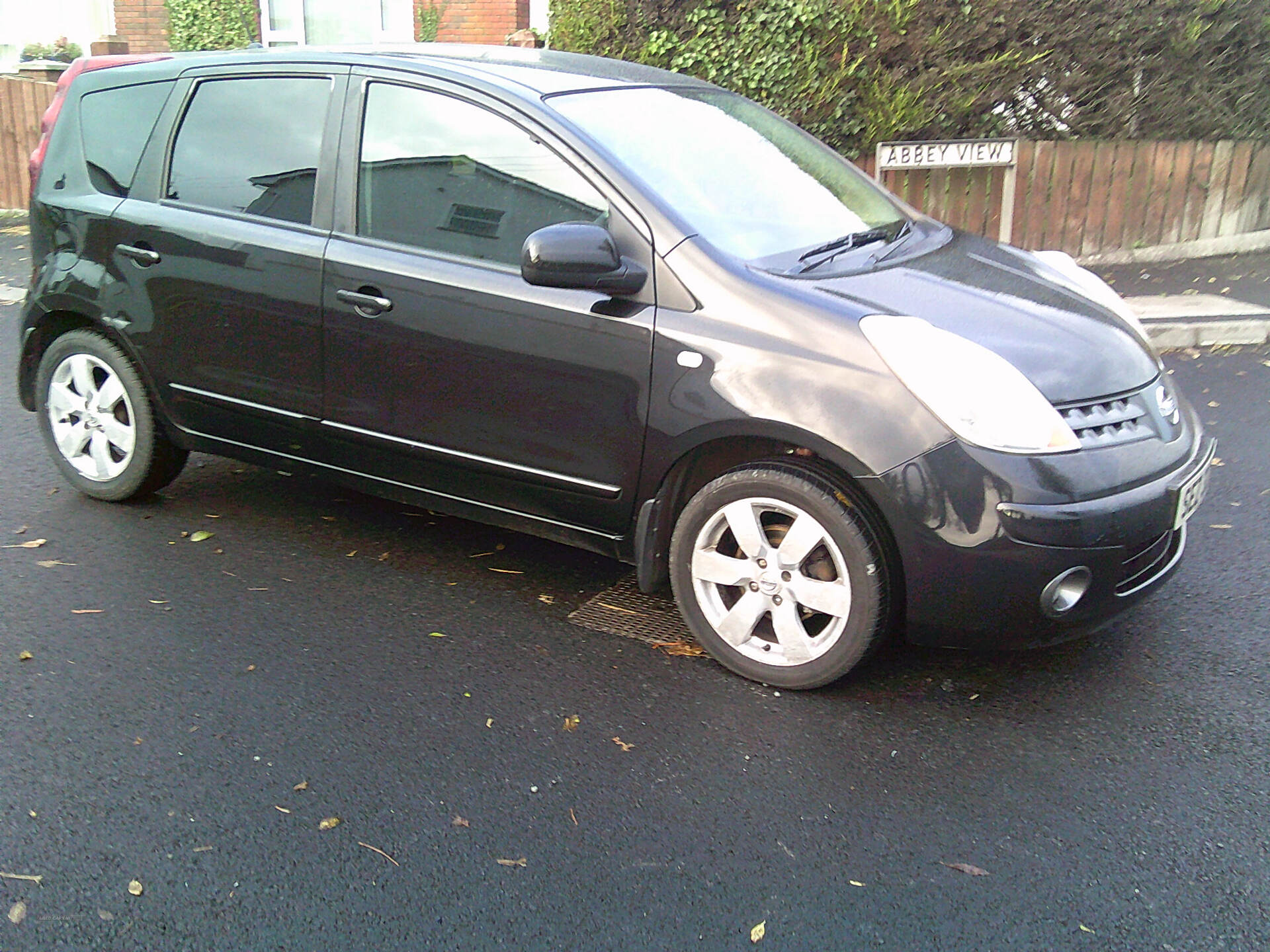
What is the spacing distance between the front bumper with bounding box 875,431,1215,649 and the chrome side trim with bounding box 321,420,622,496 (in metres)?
0.95

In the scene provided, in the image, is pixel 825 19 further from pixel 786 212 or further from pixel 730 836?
pixel 730 836

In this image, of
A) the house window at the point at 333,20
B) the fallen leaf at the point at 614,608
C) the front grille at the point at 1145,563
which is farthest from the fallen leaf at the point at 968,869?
the house window at the point at 333,20

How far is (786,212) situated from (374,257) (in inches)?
56.7

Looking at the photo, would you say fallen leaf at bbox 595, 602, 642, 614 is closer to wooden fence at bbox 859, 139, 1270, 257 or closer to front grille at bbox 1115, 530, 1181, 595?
front grille at bbox 1115, 530, 1181, 595

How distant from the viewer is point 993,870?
9.34 ft

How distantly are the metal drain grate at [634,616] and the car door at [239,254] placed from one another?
1258 mm

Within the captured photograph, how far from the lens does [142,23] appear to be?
16062mm

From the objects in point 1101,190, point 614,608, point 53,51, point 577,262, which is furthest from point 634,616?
point 53,51

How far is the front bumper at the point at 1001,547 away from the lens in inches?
130

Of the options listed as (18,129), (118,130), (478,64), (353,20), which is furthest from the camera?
(353,20)

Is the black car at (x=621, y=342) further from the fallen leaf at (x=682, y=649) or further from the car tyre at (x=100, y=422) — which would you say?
the fallen leaf at (x=682, y=649)

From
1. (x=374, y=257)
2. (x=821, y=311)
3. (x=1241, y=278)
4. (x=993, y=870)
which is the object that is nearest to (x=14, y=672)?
(x=374, y=257)

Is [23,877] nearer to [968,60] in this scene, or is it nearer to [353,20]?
[968,60]

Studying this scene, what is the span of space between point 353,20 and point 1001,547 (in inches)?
577
